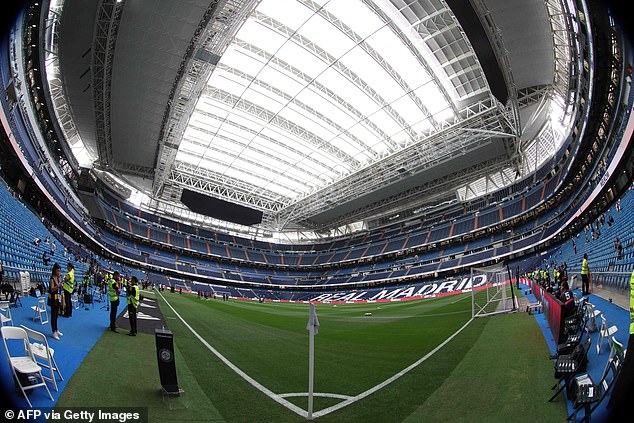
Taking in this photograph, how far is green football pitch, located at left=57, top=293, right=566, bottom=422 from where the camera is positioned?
4461mm

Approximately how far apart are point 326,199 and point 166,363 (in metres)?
43.0

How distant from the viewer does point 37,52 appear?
18.9 metres

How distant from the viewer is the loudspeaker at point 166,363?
4863mm

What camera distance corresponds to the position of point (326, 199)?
156ft

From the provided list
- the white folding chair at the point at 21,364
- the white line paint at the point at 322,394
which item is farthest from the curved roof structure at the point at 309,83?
the white folding chair at the point at 21,364

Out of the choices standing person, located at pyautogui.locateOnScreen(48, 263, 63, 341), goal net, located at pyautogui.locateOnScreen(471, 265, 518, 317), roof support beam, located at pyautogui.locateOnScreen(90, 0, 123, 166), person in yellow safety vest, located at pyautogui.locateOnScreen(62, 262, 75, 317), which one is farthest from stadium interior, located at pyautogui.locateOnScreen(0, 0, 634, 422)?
person in yellow safety vest, located at pyautogui.locateOnScreen(62, 262, 75, 317)

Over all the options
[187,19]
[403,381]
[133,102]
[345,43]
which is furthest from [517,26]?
[133,102]

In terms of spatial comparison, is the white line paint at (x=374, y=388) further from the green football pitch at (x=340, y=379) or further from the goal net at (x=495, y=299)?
the goal net at (x=495, y=299)

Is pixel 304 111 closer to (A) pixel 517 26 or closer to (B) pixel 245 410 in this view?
(A) pixel 517 26

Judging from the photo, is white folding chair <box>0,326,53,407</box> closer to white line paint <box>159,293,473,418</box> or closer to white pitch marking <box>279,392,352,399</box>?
white line paint <box>159,293,473,418</box>

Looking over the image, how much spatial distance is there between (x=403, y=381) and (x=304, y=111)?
29.1 metres

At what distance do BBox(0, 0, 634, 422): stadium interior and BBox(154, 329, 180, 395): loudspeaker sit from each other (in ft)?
0.13

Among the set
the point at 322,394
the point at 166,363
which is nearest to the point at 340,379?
the point at 322,394

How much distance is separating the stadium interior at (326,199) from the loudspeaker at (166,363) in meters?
0.04
